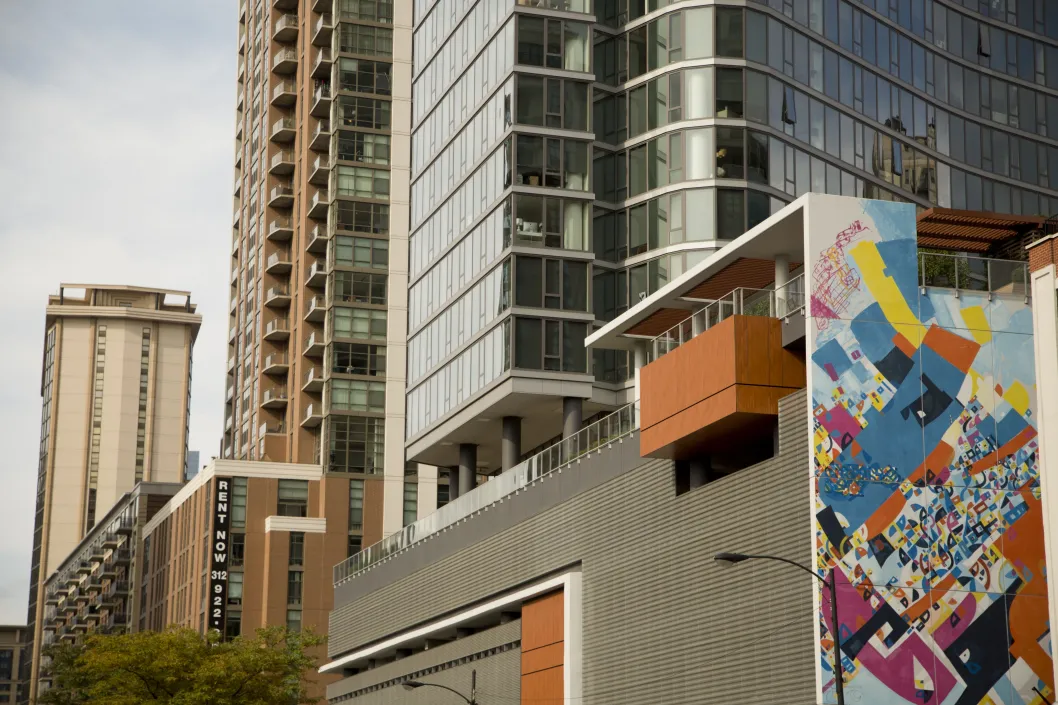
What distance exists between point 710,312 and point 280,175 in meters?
89.0

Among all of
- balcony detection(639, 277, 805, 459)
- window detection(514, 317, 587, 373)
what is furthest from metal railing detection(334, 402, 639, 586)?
window detection(514, 317, 587, 373)

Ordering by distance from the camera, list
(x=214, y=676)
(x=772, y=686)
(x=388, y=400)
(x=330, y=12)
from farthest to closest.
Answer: (x=330, y=12) → (x=388, y=400) → (x=214, y=676) → (x=772, y=686)

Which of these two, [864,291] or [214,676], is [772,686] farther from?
Result: [214,676]

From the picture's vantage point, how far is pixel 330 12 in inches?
4946

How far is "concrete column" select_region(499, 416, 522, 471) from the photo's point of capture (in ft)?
237

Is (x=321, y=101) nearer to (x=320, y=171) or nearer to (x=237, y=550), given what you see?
(x=320, y=171)

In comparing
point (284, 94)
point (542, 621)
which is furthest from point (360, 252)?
point (542, 621)

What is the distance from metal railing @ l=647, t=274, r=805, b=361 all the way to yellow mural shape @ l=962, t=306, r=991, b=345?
4.70 meters

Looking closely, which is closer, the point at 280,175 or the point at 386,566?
the point at 386,566

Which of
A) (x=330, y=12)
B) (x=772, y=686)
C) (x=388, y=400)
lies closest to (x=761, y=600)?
(x=772, y=686)

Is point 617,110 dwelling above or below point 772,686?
above

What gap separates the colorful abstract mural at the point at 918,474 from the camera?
42406mm

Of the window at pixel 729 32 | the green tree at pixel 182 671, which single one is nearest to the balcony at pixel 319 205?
the green tree at pixel 182 671

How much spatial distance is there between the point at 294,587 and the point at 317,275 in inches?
947
